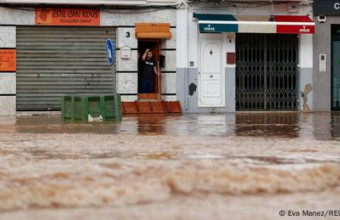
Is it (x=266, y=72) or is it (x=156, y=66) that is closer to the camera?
(x=156, y=66)

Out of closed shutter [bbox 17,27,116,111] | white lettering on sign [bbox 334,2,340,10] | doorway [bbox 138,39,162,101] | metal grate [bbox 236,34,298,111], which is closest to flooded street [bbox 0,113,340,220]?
closed shutter [bbox 17,27,116,111]

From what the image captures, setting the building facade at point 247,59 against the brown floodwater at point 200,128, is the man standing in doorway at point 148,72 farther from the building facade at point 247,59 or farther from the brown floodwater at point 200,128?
the brown floodwater at point 200,128

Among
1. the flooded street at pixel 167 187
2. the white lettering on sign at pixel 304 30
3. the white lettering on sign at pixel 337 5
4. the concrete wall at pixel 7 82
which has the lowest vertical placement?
the flooded street at pixel 167 187

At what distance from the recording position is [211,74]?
25.7 metres

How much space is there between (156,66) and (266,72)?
3.58 meters

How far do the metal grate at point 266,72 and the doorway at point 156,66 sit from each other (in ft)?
8.36

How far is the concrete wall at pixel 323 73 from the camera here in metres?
26.2

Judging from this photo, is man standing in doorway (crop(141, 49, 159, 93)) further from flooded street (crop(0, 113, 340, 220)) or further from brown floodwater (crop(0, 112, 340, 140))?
flooded street (crop(0, 113, 340, 220))

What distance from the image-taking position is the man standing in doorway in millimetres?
25375

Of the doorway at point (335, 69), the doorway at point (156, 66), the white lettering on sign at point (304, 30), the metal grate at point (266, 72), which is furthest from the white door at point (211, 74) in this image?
the doorway at point (335, 69)

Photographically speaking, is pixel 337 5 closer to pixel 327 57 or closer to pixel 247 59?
pixel 327 57

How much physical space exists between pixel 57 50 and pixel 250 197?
20443 millimetres

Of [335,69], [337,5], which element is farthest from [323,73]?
[337,5]

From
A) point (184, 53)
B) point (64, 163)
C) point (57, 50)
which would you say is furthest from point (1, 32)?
point (64, 163)
